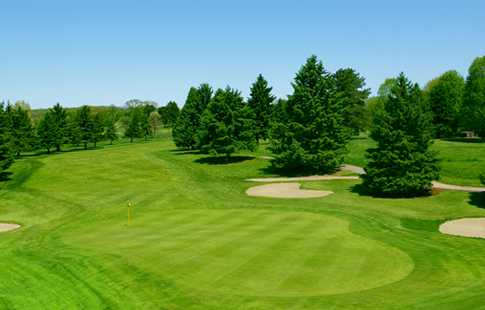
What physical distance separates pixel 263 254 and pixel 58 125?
268ft

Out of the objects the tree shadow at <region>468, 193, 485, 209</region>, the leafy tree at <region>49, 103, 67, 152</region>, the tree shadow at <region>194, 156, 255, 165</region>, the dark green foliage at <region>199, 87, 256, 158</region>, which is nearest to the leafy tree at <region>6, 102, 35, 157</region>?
the leafy tree at <region>49, 103, 67, 152</region>

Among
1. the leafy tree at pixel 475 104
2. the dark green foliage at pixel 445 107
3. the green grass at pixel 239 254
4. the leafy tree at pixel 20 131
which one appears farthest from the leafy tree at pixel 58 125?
the leafy tree at pixel 475 104

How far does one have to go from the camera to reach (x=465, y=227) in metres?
29.1

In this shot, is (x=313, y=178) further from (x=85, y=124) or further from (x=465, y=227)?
(x=85, y=124)

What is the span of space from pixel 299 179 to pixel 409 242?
28647 millimetres

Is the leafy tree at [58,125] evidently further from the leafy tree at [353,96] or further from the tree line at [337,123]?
the leafy tree at [353,96]

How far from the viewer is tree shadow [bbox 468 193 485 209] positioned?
118 feet

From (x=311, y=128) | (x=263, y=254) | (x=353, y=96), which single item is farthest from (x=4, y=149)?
(x=353, y=96)

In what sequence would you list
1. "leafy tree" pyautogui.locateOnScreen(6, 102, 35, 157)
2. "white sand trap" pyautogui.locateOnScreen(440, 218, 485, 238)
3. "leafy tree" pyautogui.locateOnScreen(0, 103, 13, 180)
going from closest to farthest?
1. "white sand trap" pyautogui.locateOnScreen(440, 218, 485, 238)
2. "leafy tree" pyautogui.locateOnScreen(0, 103, 13, 180)
3. "leafy tree" pyautogui.locateOnScreen(6, 102, 35, 157)

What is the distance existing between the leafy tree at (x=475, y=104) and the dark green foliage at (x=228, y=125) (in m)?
46.8

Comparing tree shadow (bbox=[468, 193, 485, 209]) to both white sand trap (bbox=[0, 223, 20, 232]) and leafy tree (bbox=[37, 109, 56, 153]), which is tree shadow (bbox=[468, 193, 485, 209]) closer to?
white sand trap (bbox=[0, 223, 20, 232])

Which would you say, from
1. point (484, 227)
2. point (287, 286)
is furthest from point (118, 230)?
point (484, 227)

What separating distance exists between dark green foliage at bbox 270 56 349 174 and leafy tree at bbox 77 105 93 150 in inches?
2303

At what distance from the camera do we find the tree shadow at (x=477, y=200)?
118ft
